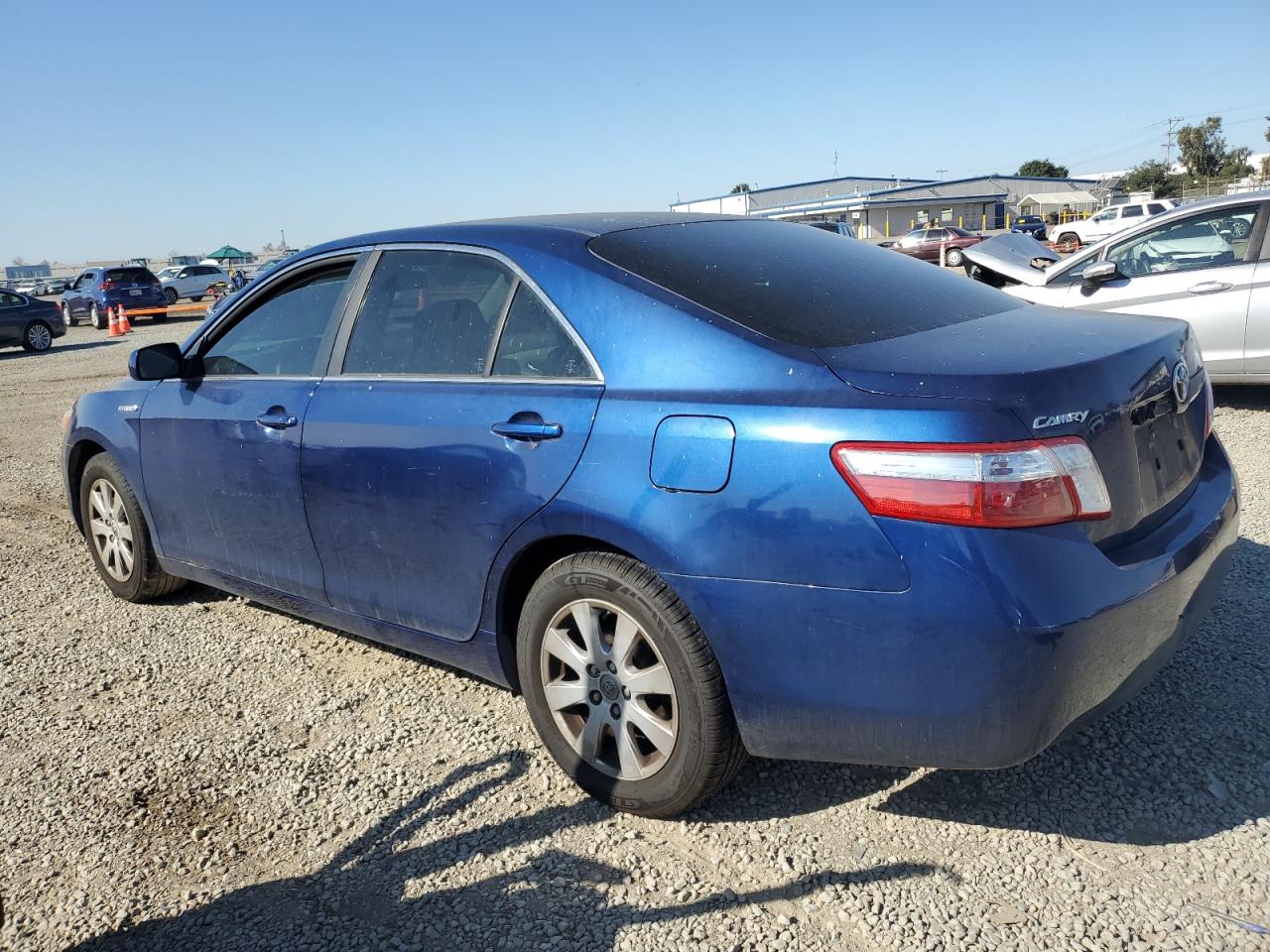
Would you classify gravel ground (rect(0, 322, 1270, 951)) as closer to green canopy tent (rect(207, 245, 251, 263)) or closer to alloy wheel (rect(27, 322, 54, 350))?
alloy wheel (rect(27, 322, 54, 350))

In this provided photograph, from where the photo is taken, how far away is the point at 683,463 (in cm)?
253

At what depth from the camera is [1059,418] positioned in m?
2.31

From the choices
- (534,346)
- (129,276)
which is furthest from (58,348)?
(534,346)

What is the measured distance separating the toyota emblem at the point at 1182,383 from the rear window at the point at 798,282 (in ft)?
1.90

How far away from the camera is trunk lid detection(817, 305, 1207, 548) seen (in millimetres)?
2328

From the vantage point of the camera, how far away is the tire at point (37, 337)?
871 inches

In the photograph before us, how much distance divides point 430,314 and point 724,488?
1.43 meters

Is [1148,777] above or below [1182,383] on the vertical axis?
below

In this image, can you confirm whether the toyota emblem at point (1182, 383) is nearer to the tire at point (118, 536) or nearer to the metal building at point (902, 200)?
the tire at point (118, 536)

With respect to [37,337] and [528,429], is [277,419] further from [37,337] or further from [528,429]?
[37,337]

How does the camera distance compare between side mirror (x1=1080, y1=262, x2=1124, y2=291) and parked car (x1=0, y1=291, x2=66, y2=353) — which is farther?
parked car (x1=0, y1=291, x2=66, y2=353)

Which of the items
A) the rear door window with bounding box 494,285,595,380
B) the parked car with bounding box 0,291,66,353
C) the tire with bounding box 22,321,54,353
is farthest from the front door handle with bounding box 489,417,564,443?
the tire with bounding box 22,321,54,353

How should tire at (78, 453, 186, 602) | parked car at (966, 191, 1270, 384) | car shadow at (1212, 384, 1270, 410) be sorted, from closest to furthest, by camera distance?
tire at (78, 453, 186, 602) → parked car at (966, 191, 1270, 384) → car shadow at (1212, 384, 1270, 410)

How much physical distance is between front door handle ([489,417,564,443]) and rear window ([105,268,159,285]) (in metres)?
28.7
